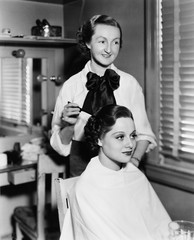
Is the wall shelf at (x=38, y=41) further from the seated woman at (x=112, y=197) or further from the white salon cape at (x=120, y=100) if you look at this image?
the seated woman at (x=112, y=197)

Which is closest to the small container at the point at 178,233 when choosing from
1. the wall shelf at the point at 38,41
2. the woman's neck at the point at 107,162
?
the woman's neck at the point at 107,162

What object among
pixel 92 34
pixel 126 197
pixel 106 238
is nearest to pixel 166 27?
pixel 92 34

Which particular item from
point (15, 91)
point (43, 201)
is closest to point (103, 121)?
point (43, 201)

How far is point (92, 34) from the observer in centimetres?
201

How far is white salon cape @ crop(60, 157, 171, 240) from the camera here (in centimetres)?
169

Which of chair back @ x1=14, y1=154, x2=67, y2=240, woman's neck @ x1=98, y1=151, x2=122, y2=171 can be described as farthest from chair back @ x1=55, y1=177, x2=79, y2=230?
chair back @ x1=14, y1=154, x2=67, y2=240

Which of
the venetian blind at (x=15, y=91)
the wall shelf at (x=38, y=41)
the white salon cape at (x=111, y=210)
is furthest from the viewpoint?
the venetian blind at (x=15, y=91)

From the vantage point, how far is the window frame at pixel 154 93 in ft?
8.05

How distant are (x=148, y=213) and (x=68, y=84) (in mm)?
889

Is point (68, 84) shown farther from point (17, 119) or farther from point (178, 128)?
point (17, 119)

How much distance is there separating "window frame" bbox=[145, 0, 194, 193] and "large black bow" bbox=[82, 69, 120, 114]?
1.71 feet

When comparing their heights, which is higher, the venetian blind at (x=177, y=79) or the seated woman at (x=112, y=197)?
the venetian blind at (x=177, y=79)

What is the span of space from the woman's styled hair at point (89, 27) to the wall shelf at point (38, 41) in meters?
1.03

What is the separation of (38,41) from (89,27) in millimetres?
1204
